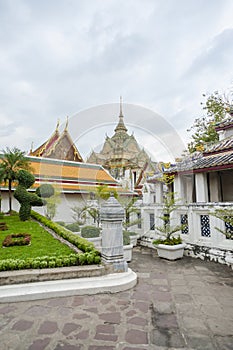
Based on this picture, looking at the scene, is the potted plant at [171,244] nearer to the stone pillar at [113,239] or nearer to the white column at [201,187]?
the stone pillar at [113,239]

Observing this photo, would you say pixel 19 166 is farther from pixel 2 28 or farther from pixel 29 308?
pixel 29 308

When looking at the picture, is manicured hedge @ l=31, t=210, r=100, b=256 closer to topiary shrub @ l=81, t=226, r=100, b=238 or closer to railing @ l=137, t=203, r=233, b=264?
topiary shrub @ l=81, t=226, r=100, b=238

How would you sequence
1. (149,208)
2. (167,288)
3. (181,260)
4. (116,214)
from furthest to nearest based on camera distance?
1. (149,208)
2. (181,260)
3. (116,214)
4. (167,288)

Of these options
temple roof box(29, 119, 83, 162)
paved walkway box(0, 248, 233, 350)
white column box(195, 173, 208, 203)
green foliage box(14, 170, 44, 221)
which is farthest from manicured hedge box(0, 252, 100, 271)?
temple roof box(29, 119, 83, 162)

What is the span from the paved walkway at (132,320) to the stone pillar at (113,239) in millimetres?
506

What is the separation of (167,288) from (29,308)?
226 cm

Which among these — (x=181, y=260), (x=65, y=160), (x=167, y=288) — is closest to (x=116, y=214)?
(x=167, y=288)

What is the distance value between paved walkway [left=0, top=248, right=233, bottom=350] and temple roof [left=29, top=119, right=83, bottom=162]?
1524cm

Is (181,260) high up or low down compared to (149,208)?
down

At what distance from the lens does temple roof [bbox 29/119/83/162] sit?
17.7 m

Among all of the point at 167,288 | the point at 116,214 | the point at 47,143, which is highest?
the point at 47,143

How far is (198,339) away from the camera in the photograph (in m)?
2.47

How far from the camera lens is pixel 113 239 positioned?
422 cm

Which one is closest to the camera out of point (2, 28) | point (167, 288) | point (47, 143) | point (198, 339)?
point (198, 339)
